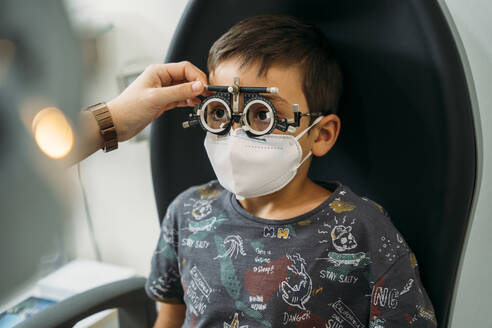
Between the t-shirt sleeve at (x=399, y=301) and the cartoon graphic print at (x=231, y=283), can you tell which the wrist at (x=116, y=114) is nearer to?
the cartoon graphic print at (x=231, y=283)

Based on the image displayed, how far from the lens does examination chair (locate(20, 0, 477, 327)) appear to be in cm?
64

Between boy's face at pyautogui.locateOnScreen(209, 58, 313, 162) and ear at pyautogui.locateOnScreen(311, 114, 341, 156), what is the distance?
5 cm

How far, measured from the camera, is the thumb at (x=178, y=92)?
733 mm

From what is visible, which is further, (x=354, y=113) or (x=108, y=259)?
(x=108, y=259)

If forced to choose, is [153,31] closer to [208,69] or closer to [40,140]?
[208,69]

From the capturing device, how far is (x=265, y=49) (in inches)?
28.6

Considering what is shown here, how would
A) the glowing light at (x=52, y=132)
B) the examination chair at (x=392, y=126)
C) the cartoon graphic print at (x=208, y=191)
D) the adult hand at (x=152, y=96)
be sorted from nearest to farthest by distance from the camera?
the glowing light at (x=52, y=132), the examination chair at (x=392, y=126), the adult hand at (x=152, y=96), the cartoon graphic print at (x=208, y=191)

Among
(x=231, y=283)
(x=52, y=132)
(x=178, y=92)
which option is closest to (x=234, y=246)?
(x=231, y=283)

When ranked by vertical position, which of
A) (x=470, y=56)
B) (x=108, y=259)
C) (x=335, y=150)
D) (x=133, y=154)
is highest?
(x=470, y=56)

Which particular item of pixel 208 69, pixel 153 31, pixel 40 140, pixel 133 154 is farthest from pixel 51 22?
pixel 133 154

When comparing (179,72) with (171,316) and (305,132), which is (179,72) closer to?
(305,132)

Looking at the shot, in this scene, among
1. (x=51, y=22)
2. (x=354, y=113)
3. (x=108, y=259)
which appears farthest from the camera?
(x=108, y=259)

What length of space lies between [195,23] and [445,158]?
1.66 ft

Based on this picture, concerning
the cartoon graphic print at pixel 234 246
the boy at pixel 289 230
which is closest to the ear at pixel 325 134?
the boy at pixel 289 230
